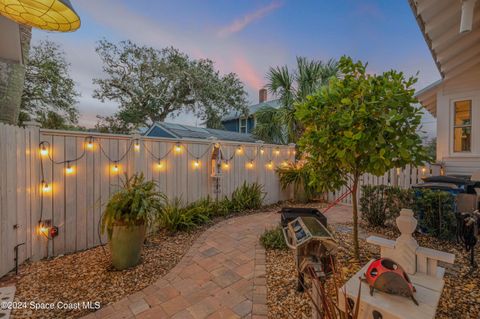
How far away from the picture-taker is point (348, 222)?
4.39 metres

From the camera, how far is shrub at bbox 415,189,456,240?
10.3 ft

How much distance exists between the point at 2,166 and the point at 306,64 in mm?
7451

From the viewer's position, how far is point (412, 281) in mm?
1387

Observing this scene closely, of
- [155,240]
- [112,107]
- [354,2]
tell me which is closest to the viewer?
[155,240]

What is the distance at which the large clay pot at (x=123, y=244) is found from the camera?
8.58 ft

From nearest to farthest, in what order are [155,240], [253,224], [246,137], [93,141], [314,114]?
1. [314,114]
2. [93,141]
3. [155,240]
4. [253,224]
5. [246,137]

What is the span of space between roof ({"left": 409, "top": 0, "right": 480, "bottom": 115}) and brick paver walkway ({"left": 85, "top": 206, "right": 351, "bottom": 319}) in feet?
14.9

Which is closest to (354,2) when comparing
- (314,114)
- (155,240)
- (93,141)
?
(314,114)

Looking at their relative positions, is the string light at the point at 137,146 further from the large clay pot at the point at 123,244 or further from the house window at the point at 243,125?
the house window at the point at 243,125

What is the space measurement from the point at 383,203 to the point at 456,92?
3.77 metres

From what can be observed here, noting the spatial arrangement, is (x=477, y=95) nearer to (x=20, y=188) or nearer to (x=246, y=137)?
(x=246, y=137)

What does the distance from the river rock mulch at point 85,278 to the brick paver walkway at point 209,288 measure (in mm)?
172

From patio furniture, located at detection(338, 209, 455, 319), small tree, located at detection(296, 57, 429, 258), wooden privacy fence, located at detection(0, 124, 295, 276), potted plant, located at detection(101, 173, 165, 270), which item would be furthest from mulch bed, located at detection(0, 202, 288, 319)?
small tree, located at detection(296, 57, 429, 258)

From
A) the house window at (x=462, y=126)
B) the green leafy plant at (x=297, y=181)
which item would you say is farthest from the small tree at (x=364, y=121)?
the house window at (x=462, y=126)
